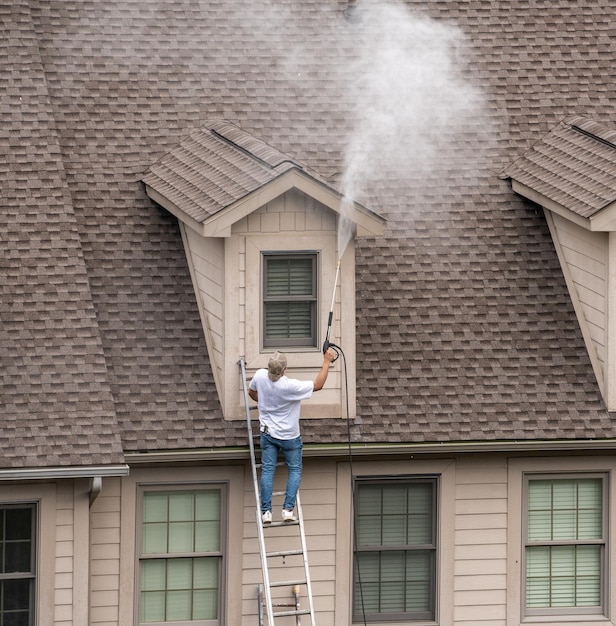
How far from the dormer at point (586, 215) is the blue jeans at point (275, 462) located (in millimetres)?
3698

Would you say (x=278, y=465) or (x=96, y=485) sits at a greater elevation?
(x=278, y=465)

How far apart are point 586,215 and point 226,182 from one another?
13.0 ft

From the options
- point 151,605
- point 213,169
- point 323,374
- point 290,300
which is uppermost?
point 213,169

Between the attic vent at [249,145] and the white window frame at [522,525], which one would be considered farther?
the white window frame at [522,525]

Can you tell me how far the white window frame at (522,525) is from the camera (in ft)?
56.4

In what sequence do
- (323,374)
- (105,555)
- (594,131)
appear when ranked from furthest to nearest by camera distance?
(594,131) → (105,555) → (323,374)

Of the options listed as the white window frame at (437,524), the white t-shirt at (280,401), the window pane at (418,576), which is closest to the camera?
the white t-shirt at (280,401)

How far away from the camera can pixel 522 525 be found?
56.7ft

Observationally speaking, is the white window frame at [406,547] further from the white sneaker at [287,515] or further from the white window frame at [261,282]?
the white window frame at [261,282]

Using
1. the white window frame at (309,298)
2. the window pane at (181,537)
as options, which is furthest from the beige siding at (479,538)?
the window pane at (181,537)

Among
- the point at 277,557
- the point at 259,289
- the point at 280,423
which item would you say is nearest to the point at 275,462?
the point at 280,423

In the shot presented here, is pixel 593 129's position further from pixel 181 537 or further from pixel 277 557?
pixel 181 537

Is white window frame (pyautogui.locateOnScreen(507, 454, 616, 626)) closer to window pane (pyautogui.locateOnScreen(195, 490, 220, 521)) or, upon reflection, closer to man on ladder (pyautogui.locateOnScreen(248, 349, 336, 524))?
man on ladder (pyautogui.locateOnScreen(248, 349, 336, 524))

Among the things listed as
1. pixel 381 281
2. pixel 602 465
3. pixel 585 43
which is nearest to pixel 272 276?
pixel 381 281
